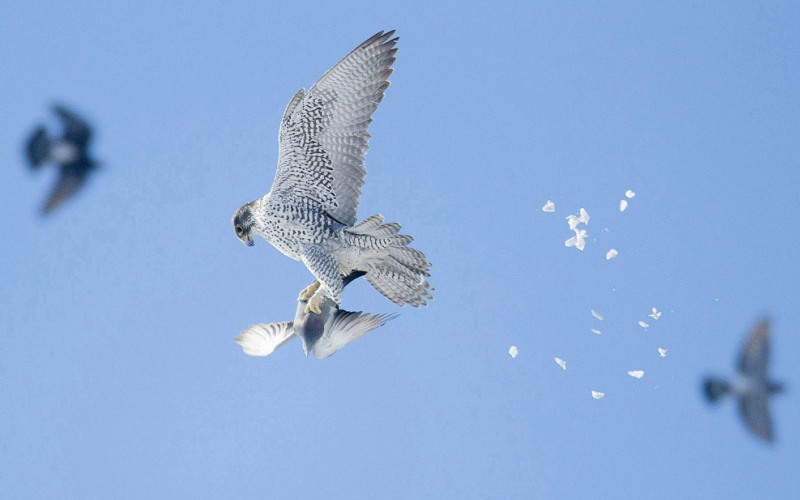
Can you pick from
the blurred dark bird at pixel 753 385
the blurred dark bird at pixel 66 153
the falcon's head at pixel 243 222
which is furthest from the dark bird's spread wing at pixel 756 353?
the blurred dark bird at pixel 66 153

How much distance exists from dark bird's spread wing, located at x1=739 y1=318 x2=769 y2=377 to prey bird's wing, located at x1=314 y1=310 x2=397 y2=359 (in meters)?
3.12

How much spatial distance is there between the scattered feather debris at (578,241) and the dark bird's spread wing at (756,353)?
165 cm

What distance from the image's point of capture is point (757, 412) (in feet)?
28.5

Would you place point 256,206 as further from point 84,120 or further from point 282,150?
point 84,120

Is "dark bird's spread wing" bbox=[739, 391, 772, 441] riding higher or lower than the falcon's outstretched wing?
lower

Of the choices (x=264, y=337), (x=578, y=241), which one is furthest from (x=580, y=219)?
(x=264, y=337)

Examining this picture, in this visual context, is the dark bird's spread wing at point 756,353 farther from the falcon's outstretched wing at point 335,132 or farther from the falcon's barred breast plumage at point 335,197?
the falcon's outstretched wing at point 335,132

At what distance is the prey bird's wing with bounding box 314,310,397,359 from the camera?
1031cm

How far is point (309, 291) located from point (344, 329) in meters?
0.50

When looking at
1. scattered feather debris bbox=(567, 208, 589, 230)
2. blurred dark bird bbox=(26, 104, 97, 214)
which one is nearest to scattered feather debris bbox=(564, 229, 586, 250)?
scattered feather debris bbox=(567, 208, 589, 230)

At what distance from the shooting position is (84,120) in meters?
8.52

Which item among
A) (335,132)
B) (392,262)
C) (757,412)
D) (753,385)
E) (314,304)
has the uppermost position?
(335,132)

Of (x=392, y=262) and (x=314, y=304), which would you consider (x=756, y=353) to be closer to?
(x=392, y=262)

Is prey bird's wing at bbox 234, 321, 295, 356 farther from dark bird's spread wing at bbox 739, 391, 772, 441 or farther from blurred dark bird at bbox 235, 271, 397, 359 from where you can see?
dark bird's spread wing at bbox 739, 391, 772, 441
